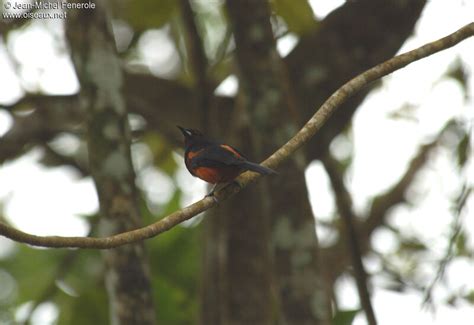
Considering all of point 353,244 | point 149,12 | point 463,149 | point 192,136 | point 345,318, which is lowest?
point 345,318

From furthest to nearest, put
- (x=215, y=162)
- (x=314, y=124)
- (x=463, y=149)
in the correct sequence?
(x=463, y=149), (x=215, y=162), (x=314, y=124)

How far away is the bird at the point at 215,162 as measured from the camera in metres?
3.77

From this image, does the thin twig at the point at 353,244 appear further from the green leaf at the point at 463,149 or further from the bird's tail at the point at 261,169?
the bird's tail at the point at 261,169

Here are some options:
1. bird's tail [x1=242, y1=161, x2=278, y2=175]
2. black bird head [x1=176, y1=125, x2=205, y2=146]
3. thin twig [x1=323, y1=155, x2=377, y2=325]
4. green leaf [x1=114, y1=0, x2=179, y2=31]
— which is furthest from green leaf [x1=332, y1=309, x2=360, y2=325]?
green leaf [x1=114, y1=0, x2=179, y2=31]

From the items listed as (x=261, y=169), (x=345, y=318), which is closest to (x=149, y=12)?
Answer: (x=261, y=169)

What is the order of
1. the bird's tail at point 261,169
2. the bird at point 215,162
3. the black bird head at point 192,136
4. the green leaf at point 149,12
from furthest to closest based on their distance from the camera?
the green leaf at point 149,12, the black bird head at point 192,136, the bird at point 215,162, the bird's tail at point 261,169

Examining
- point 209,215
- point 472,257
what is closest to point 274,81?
point 209,215

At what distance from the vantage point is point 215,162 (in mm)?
3914

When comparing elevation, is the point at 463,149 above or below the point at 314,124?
below

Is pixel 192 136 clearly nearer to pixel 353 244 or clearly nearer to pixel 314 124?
pixel 353 244

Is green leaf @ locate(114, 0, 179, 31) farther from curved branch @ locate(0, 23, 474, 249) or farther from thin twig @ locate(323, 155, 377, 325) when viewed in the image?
curved branch @ locate(0, 23, 474, 249)

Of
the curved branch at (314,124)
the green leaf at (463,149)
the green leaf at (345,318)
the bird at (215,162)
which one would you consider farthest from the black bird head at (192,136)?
the green leaf at (463,149)

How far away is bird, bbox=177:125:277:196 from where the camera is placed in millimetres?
3773

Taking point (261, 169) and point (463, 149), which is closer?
point (261, 169)
